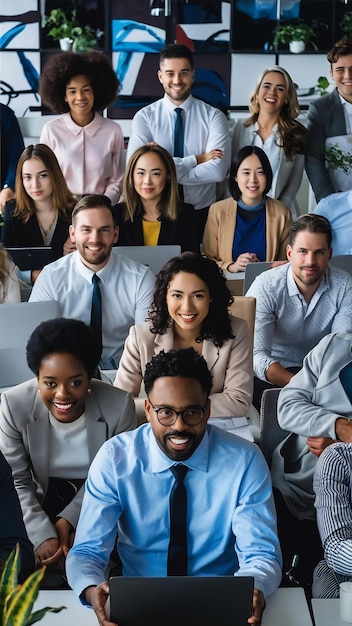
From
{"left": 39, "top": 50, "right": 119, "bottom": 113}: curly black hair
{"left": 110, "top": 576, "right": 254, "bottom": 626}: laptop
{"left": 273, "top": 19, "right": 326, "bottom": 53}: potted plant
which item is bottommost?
{"left": 110, "top": 576, "right": 254, "bottom": 626}: laptop

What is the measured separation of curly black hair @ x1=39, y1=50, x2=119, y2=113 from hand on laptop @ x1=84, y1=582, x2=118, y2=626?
3993mm

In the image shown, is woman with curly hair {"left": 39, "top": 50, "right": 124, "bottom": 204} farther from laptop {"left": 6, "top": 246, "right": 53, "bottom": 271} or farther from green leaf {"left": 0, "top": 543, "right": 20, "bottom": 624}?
green leaf {"left": 0, "top": 543, "right": 20, "bottom": 624}

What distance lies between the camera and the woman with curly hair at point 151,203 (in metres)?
5.11

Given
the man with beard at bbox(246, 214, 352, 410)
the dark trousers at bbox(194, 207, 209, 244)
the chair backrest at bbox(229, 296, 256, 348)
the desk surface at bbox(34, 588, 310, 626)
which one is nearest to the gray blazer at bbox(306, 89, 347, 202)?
the dark trousers at bbox(194, 207, 209, 244)

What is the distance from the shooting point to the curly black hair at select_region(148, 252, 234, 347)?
3.73 m

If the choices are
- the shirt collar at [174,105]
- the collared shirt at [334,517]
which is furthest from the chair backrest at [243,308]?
the shirt collar at [174,105]

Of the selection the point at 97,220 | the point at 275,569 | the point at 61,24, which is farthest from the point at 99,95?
the point at 275,569

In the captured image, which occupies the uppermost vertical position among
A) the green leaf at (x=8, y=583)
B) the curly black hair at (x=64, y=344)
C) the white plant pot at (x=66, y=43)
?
the white plant pot at (x=66, y=43)

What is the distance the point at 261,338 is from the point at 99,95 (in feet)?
7.31

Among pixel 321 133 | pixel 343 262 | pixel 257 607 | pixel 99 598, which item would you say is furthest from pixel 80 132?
pixel 257 607

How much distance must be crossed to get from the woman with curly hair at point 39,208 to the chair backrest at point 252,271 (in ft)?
3.34

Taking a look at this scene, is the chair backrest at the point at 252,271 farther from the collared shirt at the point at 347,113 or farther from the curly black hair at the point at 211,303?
the collared shirt at the point at 347,113

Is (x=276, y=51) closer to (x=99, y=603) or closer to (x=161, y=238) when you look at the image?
(x=161, y=238)

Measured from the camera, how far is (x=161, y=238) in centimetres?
522
